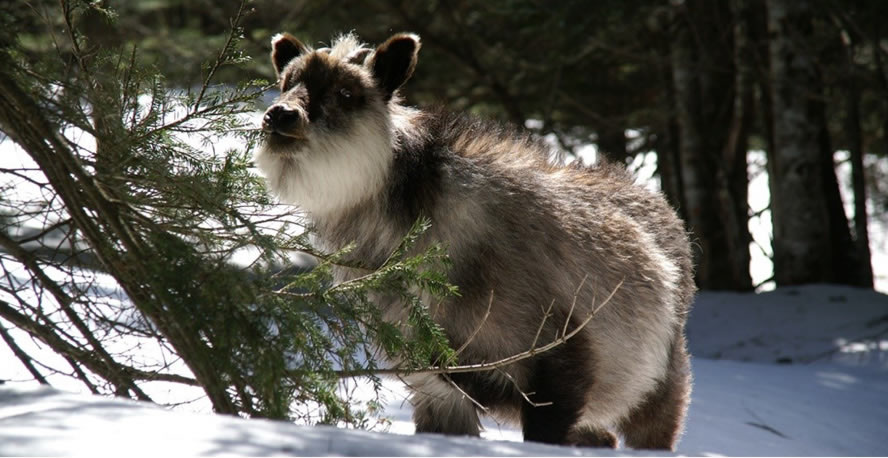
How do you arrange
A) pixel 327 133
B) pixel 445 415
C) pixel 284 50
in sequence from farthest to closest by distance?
1. pixel 284 50
2. pixel 445 415
3. pixel 327 133

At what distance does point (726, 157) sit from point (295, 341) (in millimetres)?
10565

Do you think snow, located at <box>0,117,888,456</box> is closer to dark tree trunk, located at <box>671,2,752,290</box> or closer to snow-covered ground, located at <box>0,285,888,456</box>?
snow-covered ground, located at <box>0,285,888,456</box>

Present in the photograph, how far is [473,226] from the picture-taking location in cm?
432

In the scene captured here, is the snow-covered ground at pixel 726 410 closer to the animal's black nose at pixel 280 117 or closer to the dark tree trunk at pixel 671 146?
the animal's black nose at pixel 280 117

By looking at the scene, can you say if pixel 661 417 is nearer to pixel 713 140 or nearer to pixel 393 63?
pixel 393 63

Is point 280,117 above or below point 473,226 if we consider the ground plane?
above

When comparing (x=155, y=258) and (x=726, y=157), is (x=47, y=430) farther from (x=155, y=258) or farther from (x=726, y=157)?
(x=726, y=157)

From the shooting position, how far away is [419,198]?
436 centimetres

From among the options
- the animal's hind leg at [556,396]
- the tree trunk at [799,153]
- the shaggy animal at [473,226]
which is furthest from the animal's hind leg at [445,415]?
the tree trunk at [799,153]

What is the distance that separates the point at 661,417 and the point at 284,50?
2.88m

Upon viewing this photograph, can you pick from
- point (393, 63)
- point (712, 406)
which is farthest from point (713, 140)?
point (393, 63)

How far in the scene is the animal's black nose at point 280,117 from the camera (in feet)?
13.5

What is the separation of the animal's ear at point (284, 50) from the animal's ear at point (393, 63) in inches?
17.8

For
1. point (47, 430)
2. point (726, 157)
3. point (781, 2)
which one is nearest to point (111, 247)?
point (47, 430)
